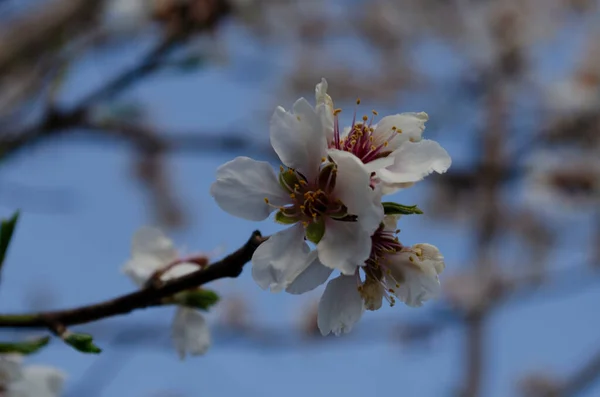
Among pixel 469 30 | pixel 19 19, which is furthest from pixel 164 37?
pixel 469 30

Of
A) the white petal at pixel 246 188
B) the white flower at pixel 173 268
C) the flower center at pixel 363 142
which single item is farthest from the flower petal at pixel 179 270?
the flower center at pixel 363 142

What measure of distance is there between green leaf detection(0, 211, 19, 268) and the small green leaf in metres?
0.18

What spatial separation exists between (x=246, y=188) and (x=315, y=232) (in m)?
0.08

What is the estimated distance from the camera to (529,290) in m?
3.22

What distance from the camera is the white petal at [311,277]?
1.94 ft

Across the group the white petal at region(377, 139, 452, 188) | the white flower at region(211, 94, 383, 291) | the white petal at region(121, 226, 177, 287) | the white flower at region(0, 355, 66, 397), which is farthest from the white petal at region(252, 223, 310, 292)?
the white flower at region(0, 355, 66, 397)

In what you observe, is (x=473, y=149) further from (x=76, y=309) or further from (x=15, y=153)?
(x=76, y=309)

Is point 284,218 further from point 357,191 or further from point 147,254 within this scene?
point 147,254

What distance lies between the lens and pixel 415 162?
616mm

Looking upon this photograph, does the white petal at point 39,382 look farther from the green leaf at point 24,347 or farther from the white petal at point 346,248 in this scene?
the white petal at point 346,248

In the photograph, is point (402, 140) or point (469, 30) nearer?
point (402, 140)

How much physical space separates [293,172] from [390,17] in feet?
17.6

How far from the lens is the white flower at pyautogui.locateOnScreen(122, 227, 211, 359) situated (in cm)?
74

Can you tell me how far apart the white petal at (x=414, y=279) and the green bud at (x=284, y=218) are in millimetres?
106
